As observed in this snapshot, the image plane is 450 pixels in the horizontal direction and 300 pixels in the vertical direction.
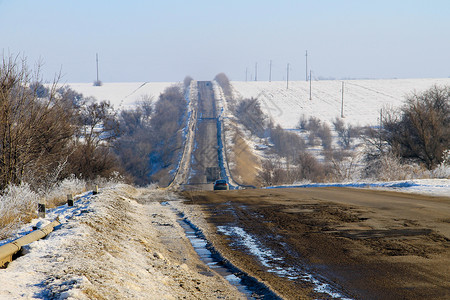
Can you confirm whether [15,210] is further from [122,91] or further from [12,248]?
[122,91]

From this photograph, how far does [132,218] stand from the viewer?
1279cm

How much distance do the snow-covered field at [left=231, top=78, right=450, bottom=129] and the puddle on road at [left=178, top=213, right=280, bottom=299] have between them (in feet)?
285

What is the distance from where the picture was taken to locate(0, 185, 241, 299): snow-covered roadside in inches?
197

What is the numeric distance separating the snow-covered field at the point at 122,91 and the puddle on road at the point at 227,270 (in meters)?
109

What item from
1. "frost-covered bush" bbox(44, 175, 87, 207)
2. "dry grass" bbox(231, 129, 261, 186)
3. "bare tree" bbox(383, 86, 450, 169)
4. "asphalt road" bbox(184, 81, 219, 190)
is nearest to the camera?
"frost-covered bush" bbox(44, 175, 87, 207)

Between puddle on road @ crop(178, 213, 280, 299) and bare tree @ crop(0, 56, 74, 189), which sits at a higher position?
bare tree @ crop(0, 56, 74, 189)

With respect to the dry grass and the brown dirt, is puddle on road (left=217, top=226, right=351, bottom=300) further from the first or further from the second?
the dry grass

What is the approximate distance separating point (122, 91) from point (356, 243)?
15395cm

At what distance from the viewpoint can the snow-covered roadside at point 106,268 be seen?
502 cm

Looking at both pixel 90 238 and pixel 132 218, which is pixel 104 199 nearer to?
pixel 132 218

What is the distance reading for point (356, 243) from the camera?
9070mm

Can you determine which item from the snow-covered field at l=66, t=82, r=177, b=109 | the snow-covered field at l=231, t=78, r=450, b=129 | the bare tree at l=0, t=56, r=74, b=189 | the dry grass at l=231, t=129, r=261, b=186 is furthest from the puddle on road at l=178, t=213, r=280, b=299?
the snow-covered field at l=66, t=82, r=177, b=109

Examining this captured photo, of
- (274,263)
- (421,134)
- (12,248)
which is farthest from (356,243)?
(421,134)

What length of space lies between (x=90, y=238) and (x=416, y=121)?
35.8 meters
